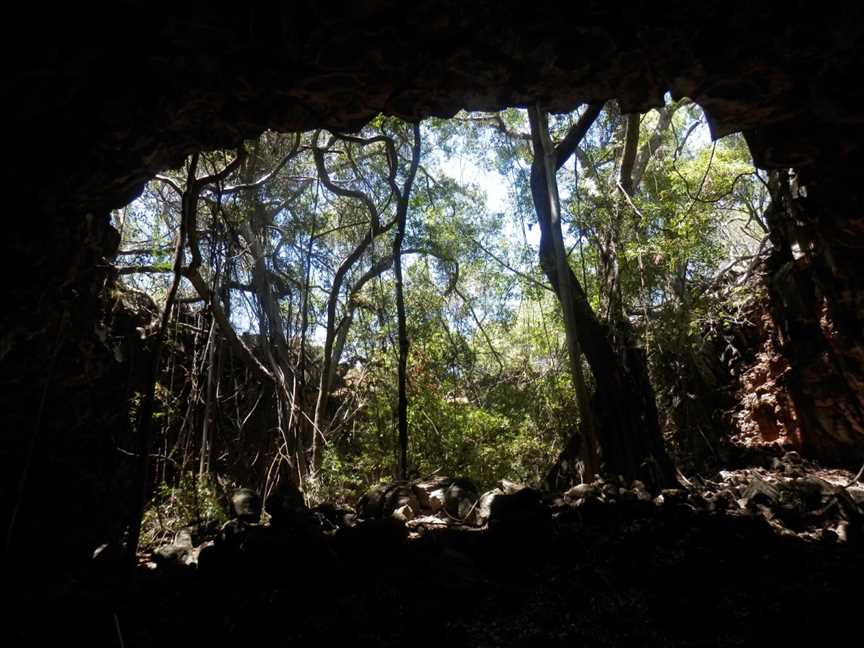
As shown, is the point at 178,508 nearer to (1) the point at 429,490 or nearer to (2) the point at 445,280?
(1) the point at 429,490

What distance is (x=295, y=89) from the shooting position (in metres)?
2.71

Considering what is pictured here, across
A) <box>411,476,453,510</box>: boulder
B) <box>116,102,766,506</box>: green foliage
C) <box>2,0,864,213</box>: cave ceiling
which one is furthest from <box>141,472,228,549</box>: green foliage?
<box>2,0,864,213</box>: cave ceiling

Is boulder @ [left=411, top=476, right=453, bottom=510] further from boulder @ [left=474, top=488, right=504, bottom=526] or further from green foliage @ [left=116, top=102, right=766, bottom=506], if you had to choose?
green foliage @ [left=116, top=102, right=766, bottom=506]

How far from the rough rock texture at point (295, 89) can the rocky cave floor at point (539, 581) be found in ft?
3.52

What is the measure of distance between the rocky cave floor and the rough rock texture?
107 centimetres

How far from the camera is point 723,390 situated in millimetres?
6676

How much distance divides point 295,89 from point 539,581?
271 cm

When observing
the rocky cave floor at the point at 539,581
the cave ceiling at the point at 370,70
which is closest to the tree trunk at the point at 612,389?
the rocky cave floor at the point at 539,581

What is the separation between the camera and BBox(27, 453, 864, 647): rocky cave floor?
2318mm

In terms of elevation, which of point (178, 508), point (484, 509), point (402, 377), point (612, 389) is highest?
point (402, 377)

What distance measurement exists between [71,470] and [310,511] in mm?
1542

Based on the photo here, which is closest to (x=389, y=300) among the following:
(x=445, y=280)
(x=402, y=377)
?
(x=445, y=280)

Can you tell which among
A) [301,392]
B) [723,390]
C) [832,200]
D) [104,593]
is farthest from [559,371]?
[104,593]

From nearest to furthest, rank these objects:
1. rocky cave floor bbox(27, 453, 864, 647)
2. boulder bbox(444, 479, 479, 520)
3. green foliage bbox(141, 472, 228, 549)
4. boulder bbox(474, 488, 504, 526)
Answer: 1. rocky cave floor bbox(27, 453, 864, 647)
2. boulder bbox(474, 488, 504, 526)
3. boulder bbox(444, 479, 479, 520)
4. green foliage bbox(141, 472, 228, 549)
